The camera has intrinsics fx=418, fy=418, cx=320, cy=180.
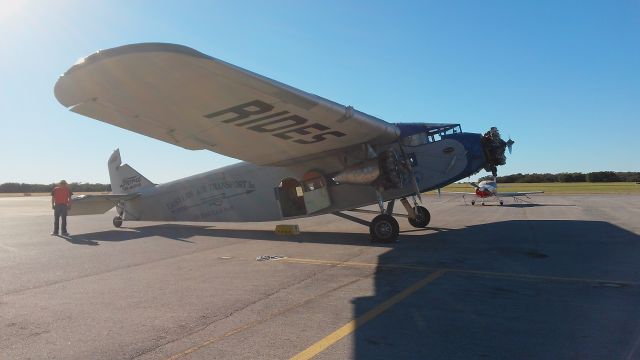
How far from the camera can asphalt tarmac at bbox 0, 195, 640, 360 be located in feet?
13.0

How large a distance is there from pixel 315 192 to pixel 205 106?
5.06 m

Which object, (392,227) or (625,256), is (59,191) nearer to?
(392,227)

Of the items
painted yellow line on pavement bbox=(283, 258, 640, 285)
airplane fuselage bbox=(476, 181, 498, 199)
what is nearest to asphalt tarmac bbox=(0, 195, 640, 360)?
painted yellow line on pavement bbox=(283, 258, 640, 285)

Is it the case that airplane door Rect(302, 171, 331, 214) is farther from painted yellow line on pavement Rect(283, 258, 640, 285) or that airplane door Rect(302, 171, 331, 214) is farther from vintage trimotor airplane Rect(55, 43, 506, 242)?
painted yellow line on pavement Rect(283, 258, 640, 285)

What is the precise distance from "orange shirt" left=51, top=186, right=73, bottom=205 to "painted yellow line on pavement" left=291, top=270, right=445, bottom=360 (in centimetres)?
1400

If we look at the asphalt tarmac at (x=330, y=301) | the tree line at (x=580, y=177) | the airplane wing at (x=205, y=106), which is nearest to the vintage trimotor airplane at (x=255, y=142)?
the airplane wing at (x=205, y=106)

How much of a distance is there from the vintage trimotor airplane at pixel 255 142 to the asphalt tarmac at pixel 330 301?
2.19 meters

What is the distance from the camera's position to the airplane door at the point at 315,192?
12633 mm

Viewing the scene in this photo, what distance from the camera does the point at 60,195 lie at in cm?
1524

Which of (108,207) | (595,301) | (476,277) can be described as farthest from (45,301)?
(108,207)

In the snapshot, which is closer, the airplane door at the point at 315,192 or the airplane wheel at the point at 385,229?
the airplane wheel at the point at 385,229

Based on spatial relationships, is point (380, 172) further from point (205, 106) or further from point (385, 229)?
point (205, 106)

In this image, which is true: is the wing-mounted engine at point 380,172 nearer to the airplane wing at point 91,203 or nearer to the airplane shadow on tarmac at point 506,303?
the airplane shadow on tarmac at point 506,303

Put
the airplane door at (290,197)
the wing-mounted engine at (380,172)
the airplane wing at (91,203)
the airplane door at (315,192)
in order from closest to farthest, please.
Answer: the wing-mounted engine at (380,172) < the airplane door at (315,192) < the airplane door at (290,197) < the airplane wing at (91,203)
